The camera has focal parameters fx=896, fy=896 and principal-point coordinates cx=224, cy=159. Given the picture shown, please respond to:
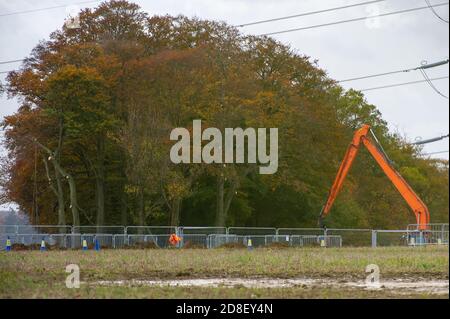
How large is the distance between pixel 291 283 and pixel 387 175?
40.8m

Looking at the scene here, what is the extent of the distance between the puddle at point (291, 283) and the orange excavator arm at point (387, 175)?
1385 inches

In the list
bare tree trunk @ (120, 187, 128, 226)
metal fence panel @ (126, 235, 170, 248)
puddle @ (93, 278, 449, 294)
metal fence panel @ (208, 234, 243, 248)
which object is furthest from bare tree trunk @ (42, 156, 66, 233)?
puddle @ (93, 278, 449, 294)

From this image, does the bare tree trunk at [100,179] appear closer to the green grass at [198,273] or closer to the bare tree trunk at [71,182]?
the bare tree trunk at [71,182]

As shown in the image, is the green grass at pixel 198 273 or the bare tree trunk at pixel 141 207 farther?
the bare tree trunk at pixel 141 207

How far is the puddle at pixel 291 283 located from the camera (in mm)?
19570

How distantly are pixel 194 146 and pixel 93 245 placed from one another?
1156 centimetres

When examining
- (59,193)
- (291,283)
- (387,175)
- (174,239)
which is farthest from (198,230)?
(291,283)

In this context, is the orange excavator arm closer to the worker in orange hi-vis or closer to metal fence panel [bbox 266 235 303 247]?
metal fence panel [bbox 266 235 303 247]

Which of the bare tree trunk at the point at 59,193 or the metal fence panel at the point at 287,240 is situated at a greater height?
the bare tree trunk at the point at 59,193

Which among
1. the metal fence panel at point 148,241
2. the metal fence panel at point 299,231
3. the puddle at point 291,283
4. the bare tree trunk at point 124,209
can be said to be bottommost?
the puddle at point 291,283

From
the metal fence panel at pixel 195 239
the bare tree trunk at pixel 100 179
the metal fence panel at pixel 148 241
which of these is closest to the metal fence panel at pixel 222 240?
the metal fence panel at pixel 195 239

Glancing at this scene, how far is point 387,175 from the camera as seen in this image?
2392 inches

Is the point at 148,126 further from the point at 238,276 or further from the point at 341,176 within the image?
the point at 238,276

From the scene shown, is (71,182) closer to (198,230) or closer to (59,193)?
(59,193)
